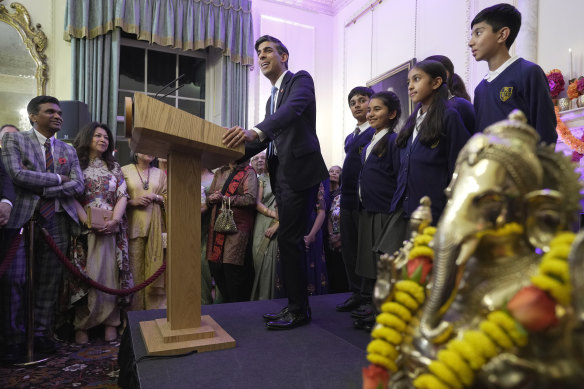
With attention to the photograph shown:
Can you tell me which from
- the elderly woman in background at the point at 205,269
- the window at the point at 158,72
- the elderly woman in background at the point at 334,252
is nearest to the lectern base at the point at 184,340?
the elderly woman in background at the point at 205,269

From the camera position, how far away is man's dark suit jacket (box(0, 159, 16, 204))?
106 inches

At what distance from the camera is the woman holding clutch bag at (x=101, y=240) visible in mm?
3197

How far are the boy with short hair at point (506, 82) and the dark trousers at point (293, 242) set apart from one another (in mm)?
963

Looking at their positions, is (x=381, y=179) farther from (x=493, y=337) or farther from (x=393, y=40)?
(x=393, y=40)

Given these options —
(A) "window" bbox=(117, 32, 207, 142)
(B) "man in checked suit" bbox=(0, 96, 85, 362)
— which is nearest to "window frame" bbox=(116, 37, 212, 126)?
(A) "window" bbox=(117, 32, 207, 142)

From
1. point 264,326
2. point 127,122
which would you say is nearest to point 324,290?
point 264,326

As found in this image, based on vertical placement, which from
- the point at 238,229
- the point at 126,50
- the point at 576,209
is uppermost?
the point at 126,50

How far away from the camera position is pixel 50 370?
2.54 m

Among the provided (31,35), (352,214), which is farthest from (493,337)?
(31,35)

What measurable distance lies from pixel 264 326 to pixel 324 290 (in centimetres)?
164

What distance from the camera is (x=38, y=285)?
9.73ft

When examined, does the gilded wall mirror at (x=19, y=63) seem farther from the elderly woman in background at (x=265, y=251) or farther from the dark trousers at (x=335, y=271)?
the dark trousers at (x=335, y=271)

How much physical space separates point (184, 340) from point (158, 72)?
17.5 feet

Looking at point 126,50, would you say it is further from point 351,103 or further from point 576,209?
point 576,209
